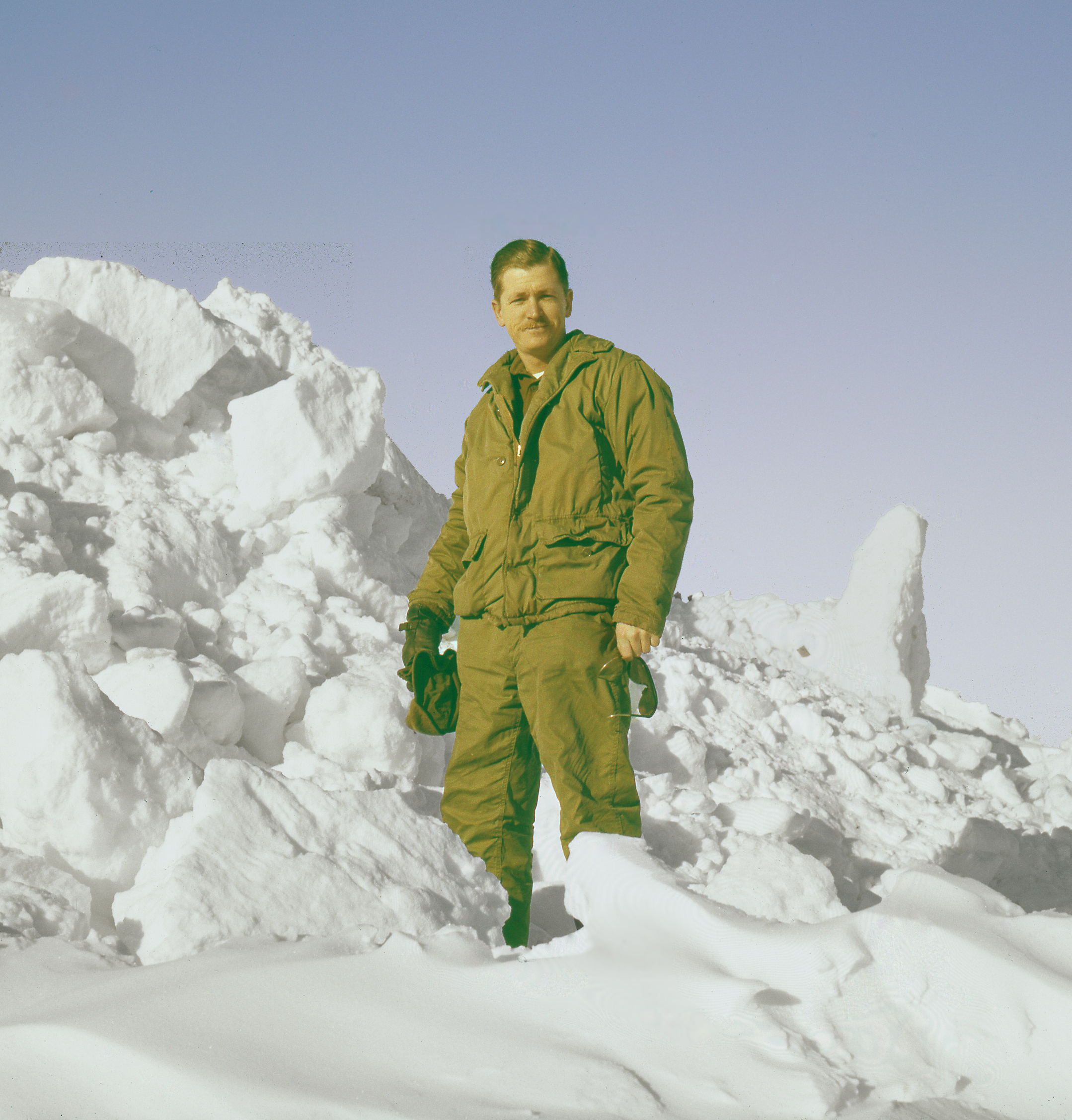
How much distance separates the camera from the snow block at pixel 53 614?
3.54 metres

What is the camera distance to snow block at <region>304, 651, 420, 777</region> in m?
3.80

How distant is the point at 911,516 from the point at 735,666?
1.34 meters

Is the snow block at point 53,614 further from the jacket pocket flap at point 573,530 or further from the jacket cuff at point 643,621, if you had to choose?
the jacket cuff at point 643,621

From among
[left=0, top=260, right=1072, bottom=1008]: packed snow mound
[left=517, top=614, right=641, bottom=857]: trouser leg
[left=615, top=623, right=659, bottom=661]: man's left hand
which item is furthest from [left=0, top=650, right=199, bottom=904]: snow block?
[left=615, top=623, right=659, bottom=661]: man's left hand

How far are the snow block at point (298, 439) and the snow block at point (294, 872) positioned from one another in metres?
2.40

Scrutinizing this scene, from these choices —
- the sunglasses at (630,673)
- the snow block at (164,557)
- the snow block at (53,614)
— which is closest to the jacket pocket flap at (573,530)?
the sunglasses at (630,673)

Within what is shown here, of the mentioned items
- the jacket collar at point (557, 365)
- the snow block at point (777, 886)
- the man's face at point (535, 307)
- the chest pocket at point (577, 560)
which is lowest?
the snow block at point (777, 886)

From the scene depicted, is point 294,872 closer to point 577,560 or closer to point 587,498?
point 577,560

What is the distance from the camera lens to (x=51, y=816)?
275 cm

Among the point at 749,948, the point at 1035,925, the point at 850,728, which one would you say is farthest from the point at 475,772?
the point at 850,728

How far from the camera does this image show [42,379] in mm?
4645

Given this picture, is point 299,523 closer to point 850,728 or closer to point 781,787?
point 781,787

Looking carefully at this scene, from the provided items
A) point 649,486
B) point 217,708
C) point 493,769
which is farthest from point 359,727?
point 649,486

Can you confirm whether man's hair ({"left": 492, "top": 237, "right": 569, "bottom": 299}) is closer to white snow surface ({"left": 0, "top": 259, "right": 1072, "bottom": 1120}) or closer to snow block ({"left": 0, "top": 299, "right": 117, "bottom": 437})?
white snow surface ({"left": 0, "top": 259, "right": 1072, "bottom": 1120})
